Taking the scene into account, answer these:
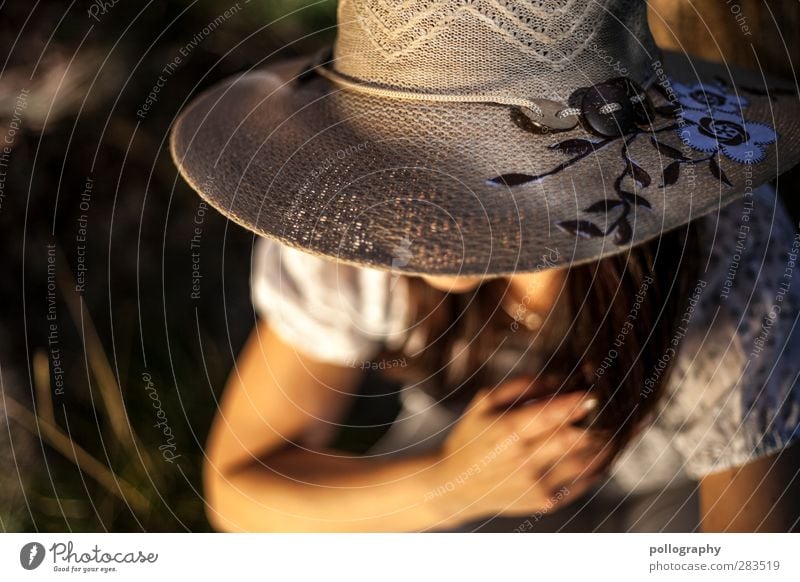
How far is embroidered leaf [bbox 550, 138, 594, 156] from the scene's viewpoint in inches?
14.0

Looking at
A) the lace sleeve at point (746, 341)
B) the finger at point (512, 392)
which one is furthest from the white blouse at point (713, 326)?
the finger at point (512, 392)

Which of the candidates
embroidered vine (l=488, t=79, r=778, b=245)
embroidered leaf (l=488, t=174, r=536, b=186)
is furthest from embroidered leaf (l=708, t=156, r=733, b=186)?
embroidered leaf (l=488, t=174, r=536, b=186)

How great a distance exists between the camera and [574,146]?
36 cm

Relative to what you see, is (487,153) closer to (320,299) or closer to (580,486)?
(320,299)

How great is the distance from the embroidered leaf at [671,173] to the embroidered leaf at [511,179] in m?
0.08

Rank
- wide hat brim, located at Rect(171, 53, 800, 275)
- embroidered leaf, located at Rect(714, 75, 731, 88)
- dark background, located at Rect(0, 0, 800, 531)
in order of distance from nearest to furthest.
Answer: wide hat brim, located at Rect(171, 53, 800, 275) < embroidered leaf, located at Rect(714, 75, 731, 88) < dark background, located at Rect(0, 0, 800, 531)

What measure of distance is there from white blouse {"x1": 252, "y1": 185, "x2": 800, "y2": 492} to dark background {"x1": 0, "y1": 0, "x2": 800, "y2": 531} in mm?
194

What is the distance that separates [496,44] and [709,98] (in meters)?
0.17

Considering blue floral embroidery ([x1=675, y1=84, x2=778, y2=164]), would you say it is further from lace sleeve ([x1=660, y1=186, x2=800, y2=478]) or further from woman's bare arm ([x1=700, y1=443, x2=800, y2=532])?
woman's bare arm ([x1=700, y1=443, x2=800, y2=532])

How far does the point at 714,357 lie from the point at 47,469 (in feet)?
2.01

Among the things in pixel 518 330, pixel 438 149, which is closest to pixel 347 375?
pixel 518 330

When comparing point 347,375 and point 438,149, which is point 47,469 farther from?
point 438,149

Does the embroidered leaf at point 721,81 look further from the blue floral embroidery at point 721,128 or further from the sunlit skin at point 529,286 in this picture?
the sunlit skin at point 529,286

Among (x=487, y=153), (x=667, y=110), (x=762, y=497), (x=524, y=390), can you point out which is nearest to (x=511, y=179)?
(x=487, y=153)
